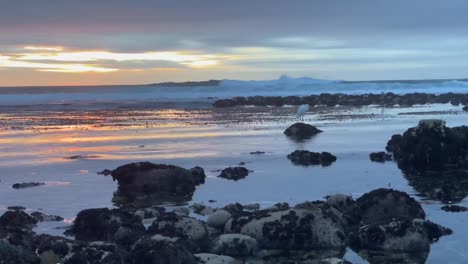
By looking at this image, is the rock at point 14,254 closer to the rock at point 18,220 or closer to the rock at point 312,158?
the rock at point 18,220

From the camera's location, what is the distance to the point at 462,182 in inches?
707

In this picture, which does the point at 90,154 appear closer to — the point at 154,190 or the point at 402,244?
the point at 154,190

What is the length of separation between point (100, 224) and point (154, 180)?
15.3 ft

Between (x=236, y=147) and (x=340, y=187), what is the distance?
935 centimetres

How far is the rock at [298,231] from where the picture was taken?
39.1ft

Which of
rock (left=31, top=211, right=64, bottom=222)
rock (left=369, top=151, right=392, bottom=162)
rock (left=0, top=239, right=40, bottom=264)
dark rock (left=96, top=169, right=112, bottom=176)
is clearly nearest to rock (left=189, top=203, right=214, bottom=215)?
rock (left=31, top=211, right=64, bottom=222)

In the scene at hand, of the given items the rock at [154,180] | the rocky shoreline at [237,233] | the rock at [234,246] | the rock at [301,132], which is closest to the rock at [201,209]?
the rocky shoreline at [237,233]

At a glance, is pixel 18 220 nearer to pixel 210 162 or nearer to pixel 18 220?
pixel 18 220

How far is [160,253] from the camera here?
1023 centimetres

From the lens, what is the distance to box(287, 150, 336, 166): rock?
2155 centimetres

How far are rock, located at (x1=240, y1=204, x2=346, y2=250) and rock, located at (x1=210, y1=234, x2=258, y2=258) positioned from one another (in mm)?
501

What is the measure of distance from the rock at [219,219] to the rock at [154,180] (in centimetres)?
376

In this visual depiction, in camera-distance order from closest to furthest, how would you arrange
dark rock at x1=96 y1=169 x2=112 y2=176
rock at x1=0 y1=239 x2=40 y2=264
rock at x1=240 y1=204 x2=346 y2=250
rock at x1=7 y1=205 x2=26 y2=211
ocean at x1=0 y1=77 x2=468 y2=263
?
1. rock at x1=0 y1=239 x2=40 y2=264
2. rock at x1=240 y1=204 x2=346 y2=250
3. rock at x1=7 y1=205 x2=26 y2=211
4. ocean at x1=0 y1=77 x2=468 y2=263
5. dark rock at x1=96 y1=169 x2=112 y2=176

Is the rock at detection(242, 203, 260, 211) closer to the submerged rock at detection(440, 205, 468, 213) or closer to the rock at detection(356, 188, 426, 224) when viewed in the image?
the rock at detection(356, 188, 426, 224)
